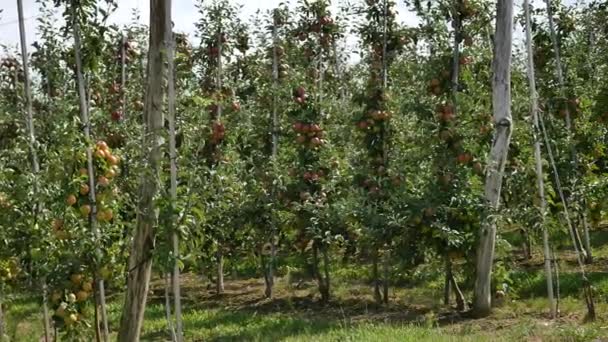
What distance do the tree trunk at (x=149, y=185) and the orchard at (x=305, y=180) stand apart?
12 mm

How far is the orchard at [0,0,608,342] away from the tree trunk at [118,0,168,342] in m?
0.01

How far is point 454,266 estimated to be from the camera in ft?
28.5

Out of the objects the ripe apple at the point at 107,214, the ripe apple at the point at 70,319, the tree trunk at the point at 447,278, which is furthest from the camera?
the tree trunk at the point at 447,278

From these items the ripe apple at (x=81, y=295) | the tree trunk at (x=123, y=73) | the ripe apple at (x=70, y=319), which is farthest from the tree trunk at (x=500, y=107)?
the tree trunk at (x=123, y=73)

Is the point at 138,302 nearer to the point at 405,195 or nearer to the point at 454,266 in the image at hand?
the point at 405,195

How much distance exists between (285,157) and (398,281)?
246cm

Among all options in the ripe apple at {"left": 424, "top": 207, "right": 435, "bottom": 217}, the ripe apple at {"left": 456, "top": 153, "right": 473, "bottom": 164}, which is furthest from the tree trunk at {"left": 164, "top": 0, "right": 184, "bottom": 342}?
the ripe apple at {"left": 456, "top": 153, "right": 473, "bottom": 164}

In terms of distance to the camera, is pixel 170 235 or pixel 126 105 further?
pixel 126 105

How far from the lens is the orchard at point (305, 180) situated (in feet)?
18.5

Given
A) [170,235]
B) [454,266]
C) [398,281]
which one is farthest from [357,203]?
[170,235]

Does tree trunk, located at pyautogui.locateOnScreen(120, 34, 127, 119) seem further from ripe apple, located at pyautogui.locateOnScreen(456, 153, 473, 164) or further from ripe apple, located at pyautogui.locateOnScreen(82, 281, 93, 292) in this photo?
ripe apple, located at pyautogui.locateOnScreen(456, 153, 473, 164)

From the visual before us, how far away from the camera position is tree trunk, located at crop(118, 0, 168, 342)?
450 centimetres

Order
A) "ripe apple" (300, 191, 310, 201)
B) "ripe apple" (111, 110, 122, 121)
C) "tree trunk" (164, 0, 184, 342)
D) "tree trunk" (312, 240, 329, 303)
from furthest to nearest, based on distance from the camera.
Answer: "ripe apple" (111, 110, 122, 121) < "tree trunk" (312, 240, 329, 303) < "ripe apple" (300, 191, 310, 201) < "tree trunk" (164, 0, 184, 342)

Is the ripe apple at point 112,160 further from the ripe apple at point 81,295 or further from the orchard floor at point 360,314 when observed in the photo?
the orchard floor at point 360,314
